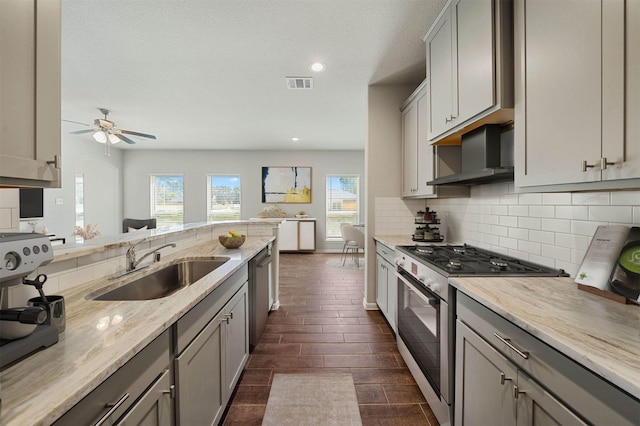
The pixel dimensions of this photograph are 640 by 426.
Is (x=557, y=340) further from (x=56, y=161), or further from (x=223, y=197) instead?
(x=223, y=197)

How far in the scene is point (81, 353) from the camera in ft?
2.45

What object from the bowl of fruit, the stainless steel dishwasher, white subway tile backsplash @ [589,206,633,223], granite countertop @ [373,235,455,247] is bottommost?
the stainless steel dishwasher

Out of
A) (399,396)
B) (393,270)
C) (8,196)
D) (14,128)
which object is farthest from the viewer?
(393,270)

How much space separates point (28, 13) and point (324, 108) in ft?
12.2

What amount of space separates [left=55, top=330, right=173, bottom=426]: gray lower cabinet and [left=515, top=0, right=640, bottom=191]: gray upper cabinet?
166 cm

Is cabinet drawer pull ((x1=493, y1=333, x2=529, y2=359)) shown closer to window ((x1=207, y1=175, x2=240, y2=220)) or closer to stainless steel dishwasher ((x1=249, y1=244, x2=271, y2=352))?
stainless steel dishwasher ((x1=249, y1=244, x2=271, y2=352))

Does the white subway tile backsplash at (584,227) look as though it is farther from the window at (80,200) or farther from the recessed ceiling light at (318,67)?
the window at (80,200)

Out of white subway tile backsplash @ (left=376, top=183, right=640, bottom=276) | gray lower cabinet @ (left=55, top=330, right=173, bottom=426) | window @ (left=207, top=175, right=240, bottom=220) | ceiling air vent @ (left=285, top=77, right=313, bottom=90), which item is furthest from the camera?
window @ (left=207, top=175, right=240, bottom=220)

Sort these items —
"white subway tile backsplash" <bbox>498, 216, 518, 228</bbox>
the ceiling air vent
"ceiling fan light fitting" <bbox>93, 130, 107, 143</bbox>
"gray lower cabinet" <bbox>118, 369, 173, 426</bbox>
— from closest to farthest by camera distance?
1. "gray lower cabinet" <bbox>118, 369, 173, 426</bbox>
2. "white subway tile backsplash" <bbox>498, 216, 518, 228</bbox>
3. the ceiling air vent
4. "ceiling fan light fitting" <bbox>93, 130, 107, 143</bbox>

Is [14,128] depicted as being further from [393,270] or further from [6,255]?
[393,270]

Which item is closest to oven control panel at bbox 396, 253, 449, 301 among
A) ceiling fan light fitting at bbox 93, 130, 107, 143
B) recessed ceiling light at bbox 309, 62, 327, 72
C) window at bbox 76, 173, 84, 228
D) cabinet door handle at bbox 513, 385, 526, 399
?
cabinet door handle at bbox 513, 385, 526, 399

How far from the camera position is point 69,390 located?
0.59 meters

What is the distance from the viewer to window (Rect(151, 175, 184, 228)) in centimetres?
757

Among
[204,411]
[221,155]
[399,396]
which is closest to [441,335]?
[399,396]
